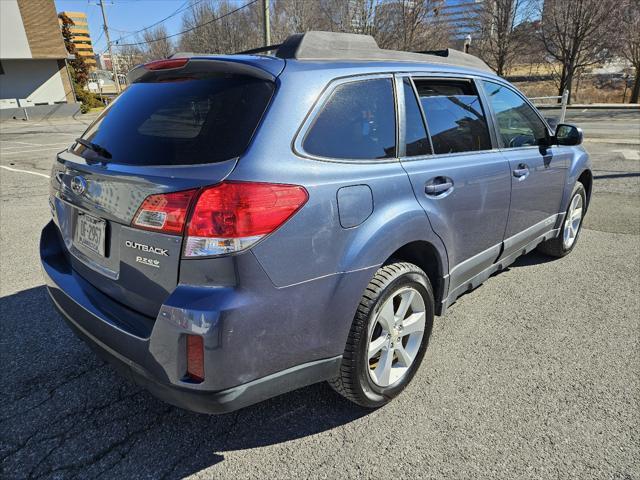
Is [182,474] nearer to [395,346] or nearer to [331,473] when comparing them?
[331,473]

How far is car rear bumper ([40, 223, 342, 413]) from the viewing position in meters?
1.72

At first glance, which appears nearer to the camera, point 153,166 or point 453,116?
point 153,166

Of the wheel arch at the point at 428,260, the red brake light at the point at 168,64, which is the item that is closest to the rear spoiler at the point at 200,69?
the red brake light at the point at 168,64

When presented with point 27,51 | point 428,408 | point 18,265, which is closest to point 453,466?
point 428,408

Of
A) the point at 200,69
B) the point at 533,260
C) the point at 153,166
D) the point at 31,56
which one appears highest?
the point at 31,56

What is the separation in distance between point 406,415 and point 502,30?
124ft

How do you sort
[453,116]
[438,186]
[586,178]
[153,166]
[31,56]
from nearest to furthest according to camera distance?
[153,166] < [438,186] < [453,116] < [586,178] < [31,56]

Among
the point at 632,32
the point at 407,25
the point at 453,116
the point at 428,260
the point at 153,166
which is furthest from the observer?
the point at 407,25

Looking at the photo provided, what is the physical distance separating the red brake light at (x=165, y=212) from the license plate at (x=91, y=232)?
1.07ft

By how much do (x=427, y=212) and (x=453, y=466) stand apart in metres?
1.25

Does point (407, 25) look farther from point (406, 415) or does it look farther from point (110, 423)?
point (110, 423)

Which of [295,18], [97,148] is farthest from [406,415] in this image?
[295,18]

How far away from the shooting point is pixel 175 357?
1.75 meters

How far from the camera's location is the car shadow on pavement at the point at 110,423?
2090 millimetres
